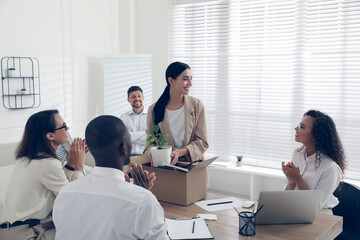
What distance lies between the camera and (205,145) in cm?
281

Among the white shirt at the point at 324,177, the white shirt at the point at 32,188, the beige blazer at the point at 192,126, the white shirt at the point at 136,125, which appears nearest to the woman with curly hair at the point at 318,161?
the white shirt at the point at 324,177

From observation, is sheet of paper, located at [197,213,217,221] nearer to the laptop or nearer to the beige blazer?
the laptop

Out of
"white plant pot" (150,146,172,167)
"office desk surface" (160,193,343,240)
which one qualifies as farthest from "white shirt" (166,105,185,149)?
"office desk surface" (160,193,343,240)

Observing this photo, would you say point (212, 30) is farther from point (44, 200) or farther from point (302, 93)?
point (44, 200)

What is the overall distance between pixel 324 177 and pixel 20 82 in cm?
306

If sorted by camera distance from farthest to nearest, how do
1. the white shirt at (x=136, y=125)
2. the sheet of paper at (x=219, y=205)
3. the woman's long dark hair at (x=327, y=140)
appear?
the white shirt at (x=136, y=125), the woman's long dark hair at (x=327, y=140), the sheet of paper at (x=219, y=205)

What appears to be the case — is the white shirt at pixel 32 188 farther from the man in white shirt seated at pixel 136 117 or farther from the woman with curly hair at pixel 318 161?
the man in white shirt seated at pixel 136 117

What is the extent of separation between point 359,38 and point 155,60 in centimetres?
252

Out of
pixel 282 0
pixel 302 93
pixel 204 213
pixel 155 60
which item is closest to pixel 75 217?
pixel 204 213

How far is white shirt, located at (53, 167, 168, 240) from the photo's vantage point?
1288mm

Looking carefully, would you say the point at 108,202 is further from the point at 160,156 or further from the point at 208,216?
the point at 160,156

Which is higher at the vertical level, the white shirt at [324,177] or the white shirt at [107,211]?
the white shirt at [107,211]

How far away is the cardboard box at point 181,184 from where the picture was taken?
2.16 m

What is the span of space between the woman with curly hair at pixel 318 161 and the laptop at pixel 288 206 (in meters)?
0.39
